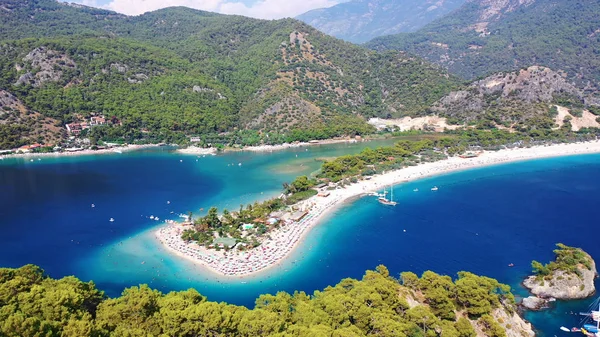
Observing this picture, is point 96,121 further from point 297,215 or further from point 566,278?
point 566,278

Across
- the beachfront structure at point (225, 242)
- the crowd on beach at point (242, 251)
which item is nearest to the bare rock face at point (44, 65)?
the crowd on beach at point (242, 251)

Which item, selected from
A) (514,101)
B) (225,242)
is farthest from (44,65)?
(514,101)

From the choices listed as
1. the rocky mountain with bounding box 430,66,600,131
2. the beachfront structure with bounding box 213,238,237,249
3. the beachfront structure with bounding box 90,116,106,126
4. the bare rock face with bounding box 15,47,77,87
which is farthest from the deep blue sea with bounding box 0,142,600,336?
the bare rock face with bounding box 15,47,77,87

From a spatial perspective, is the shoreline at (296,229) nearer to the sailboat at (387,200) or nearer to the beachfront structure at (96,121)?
the sailboat at (387,200)

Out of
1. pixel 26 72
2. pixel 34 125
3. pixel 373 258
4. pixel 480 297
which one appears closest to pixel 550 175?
pixel 373 258

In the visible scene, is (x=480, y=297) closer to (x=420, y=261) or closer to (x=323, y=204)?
(x=420, y=261)
